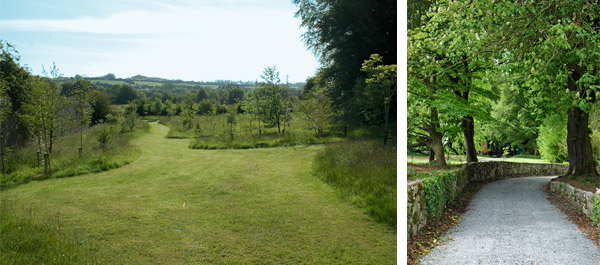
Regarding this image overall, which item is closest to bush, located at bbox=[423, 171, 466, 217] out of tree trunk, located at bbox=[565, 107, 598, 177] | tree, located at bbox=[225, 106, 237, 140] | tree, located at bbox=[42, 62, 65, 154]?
tree, located at bbox=[225, 106, 237, 140]

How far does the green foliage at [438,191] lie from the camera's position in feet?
10.9

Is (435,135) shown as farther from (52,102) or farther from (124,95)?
(52,102)

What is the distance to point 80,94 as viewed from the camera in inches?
90.3

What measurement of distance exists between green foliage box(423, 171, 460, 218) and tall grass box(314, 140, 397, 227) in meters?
0.46

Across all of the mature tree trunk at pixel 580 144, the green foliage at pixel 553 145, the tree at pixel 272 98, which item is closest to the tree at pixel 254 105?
the tree at pixel 272 98

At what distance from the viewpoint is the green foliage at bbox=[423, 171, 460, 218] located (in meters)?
3.32

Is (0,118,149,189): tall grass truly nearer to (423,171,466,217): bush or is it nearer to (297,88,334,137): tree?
(297,88,334,137): tree

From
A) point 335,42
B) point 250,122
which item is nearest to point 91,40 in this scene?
point 250,122

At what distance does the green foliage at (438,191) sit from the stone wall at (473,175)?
0.44ft

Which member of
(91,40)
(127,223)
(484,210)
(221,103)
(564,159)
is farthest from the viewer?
(564,159)

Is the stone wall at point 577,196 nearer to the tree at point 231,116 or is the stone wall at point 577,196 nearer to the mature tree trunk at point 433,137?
the mature tree trunk at point 433,137

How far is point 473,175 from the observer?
22.9 ft

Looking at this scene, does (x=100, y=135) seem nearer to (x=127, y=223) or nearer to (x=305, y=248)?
(x=127, y=223)

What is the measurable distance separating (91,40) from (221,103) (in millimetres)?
1064
